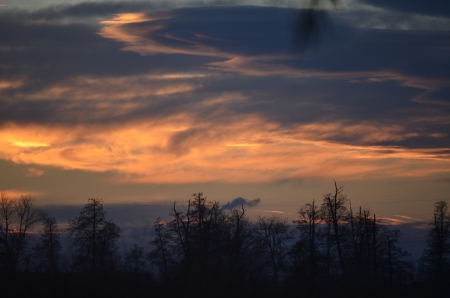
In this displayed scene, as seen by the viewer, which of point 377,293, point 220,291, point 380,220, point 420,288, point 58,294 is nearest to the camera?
point 58,294

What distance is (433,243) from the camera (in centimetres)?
4572

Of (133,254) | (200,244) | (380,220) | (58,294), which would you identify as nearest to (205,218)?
(200,244)

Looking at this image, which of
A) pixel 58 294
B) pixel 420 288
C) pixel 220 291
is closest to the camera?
pixel 58 294

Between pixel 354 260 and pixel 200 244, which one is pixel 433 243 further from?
pixel 200 244

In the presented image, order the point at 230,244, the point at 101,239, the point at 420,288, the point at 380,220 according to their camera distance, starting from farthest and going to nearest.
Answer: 1. the point at 380,220
2. the point at 101,239
3. the point at 230,244
4. the point at 420,288

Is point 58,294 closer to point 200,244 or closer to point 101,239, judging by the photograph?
point 200,244

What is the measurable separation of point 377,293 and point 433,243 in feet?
56.8

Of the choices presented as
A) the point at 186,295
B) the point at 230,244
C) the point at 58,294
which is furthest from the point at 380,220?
the point at 58,294

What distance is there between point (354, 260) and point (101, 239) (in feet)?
68.2

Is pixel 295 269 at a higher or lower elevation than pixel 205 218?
lower

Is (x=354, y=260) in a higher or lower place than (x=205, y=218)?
lower

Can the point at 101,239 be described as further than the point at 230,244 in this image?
Yes

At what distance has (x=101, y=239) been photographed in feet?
144

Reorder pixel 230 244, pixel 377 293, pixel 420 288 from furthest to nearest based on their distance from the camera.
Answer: pixel 230 244 < pixel 420 288 < pixel 377 293
